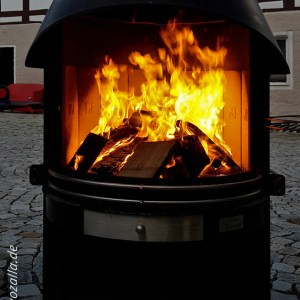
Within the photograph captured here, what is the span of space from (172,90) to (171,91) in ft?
0.04

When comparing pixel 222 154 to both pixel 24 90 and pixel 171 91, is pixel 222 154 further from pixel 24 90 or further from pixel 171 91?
pixel 24 90

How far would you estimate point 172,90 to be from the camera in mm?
2865

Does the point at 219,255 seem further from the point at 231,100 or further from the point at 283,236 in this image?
the point at 283,236

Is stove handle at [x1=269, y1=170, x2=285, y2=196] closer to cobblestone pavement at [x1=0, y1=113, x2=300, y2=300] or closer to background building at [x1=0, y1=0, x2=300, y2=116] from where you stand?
cobblestone pavement at [x1=0, y1=113, x2=300, y2=300]

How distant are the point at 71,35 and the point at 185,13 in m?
0.67

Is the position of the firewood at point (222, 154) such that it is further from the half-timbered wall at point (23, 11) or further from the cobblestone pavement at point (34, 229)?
the half-timbered wall at point (23, 11)

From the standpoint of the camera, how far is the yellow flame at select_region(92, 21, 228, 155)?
2.75m

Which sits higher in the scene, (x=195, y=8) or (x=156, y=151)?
(x=195, y=8)

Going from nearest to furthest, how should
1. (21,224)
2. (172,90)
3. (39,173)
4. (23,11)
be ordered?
(39,173) → (172,90) → (21,224) → (23,11)

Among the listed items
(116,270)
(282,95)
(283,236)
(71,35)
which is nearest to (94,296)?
(116,270)

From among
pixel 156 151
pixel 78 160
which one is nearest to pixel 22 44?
pixel 78 160

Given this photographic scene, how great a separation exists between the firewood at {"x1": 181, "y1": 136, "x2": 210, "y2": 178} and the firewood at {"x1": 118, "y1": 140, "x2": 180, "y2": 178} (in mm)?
57

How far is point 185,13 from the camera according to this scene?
2.83m

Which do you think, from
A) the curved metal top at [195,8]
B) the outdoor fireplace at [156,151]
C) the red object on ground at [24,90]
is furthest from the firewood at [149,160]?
the red object on ground at [24,90]
